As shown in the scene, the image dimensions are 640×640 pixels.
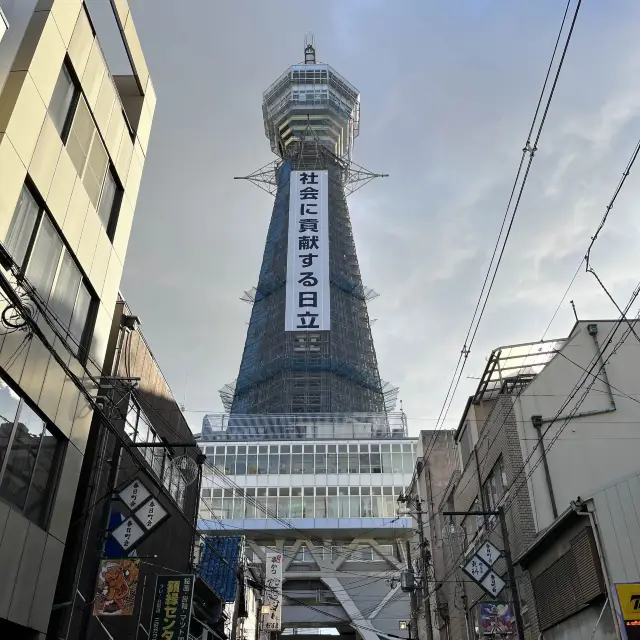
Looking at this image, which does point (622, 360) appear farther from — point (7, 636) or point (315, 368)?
point (315, 368)

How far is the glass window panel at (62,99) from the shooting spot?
51.4 feet

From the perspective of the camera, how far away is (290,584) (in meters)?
71.5

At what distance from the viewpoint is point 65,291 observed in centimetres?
1622

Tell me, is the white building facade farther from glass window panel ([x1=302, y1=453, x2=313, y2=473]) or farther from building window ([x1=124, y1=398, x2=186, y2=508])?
building window ([x1=124, y1=398, x2=186, y2=508])

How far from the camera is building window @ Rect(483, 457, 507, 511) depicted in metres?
23.8

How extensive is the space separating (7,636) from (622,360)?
19033 mm

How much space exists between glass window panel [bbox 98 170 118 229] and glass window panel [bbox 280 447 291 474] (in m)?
55.6

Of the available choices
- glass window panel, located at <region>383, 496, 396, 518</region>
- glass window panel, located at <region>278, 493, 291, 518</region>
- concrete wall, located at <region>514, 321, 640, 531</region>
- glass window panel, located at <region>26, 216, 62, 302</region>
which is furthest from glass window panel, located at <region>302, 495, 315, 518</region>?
glass window panel, located at <region>26, 216, 62, 302</region>

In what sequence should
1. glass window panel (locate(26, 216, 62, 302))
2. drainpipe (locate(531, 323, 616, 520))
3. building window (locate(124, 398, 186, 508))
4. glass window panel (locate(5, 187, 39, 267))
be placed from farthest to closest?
drainpipe (locate(531, 323, 616, 520)) < building window (locate(124, 398, 186, 508)) < glass window panel (locate(26, 216, 62, 302)) < glass window panel (locate(5, 187, 39, 267))

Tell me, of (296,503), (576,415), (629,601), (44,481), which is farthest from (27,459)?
(296,503)

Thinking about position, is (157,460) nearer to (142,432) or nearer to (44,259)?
(142,432)

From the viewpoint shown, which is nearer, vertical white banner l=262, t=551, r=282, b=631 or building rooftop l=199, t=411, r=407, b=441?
vertical white banner l=262, t=551, r=282, b=631

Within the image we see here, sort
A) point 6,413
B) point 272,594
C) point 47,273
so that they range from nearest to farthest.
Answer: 1. point 6,413
2. point 47,273
3. point 272,594

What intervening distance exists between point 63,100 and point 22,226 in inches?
166
